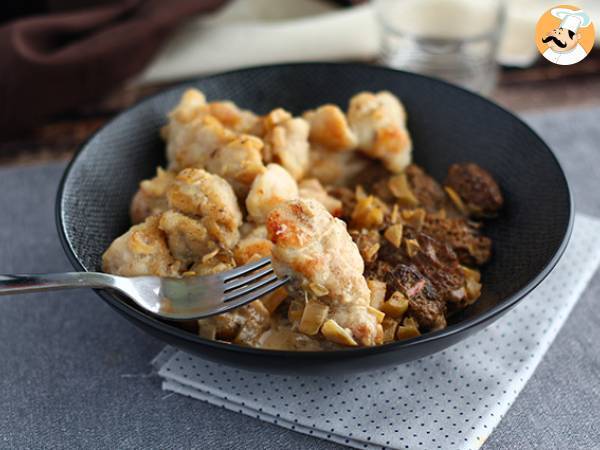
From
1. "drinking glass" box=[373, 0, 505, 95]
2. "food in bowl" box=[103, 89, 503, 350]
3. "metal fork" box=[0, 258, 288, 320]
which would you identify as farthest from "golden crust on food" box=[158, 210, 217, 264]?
"drinking glass" box=[373, 0, 505, 95]

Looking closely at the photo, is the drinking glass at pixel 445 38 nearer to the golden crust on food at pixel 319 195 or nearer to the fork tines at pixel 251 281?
the golden crust on food at pixel 319 195

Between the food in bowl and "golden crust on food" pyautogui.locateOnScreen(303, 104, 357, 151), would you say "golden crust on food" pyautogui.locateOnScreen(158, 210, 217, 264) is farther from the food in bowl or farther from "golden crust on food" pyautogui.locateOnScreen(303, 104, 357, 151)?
"golden crust on food" pyautogui.locateOnScreen(303, 104, 357, 151)

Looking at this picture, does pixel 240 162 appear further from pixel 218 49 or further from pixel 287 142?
pixel 218 49

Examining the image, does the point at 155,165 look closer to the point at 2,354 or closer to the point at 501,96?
A: the point at 2,354

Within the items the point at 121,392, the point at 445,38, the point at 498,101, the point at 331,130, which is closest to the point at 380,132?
the point at 331,130

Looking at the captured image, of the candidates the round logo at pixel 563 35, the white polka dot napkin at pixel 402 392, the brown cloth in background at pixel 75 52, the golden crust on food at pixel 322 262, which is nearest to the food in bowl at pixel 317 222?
the golden crust on food at pixel 322 262
